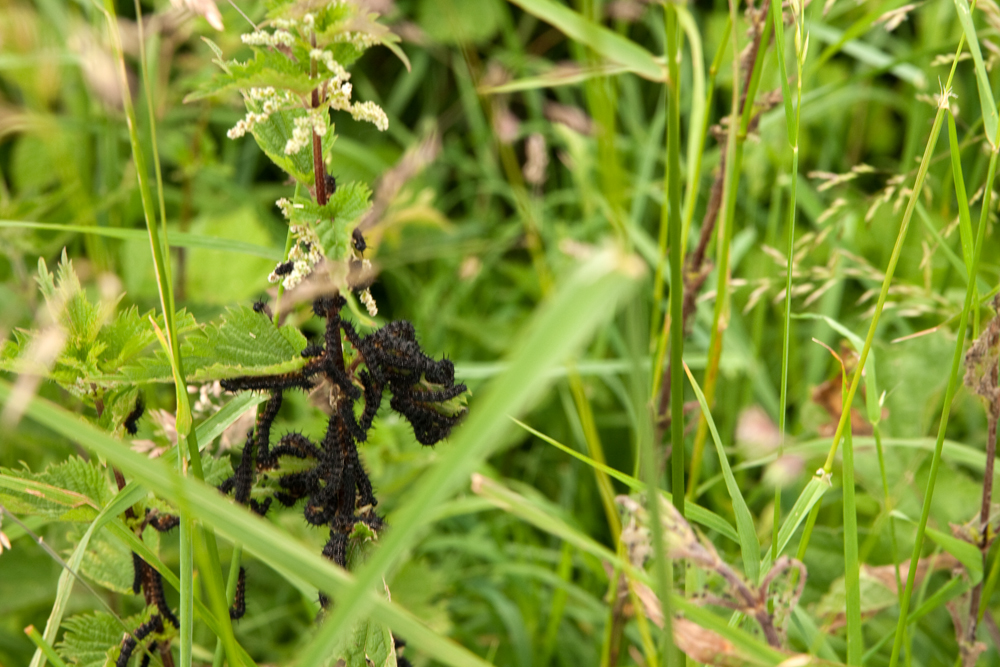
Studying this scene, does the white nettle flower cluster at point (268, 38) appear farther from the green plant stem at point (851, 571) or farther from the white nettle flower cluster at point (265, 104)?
the green plant stem at point (851, 571)

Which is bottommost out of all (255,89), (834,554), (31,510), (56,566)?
(56,566)

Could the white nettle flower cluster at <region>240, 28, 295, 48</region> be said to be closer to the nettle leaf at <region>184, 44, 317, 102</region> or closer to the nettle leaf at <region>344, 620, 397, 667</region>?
the nettle leaf at <region>184, 44, 317, 102</region>

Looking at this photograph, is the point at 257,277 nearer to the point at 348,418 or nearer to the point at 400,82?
the point at 400,82

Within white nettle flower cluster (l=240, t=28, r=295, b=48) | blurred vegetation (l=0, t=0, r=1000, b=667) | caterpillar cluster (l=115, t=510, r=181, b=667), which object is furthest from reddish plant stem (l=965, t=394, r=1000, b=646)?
caterpillar cluster (l=115, t=510, r=181, b=667)

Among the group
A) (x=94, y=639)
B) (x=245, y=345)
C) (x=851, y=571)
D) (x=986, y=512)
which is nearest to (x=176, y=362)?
(x=245, y=345)

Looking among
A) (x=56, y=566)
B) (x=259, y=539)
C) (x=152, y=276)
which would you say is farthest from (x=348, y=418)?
(x=152, y=276)

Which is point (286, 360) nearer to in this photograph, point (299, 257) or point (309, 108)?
point (299, 257)
